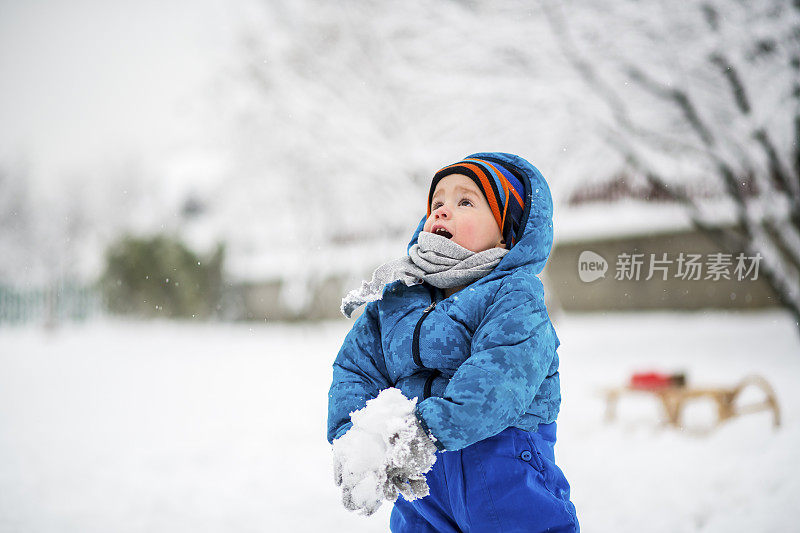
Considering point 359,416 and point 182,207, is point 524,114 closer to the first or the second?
point 359,416

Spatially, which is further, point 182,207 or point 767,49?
point 182,207

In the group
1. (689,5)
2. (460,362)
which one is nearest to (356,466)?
(460,362)

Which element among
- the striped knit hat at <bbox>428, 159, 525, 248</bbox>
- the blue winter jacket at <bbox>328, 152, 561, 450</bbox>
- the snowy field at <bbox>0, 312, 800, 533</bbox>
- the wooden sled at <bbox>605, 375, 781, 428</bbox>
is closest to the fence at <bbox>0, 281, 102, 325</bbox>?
the snowy field at <bbox>0, 312, 800, 533</bbox>

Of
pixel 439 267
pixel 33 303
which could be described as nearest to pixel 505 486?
pixel 439 267

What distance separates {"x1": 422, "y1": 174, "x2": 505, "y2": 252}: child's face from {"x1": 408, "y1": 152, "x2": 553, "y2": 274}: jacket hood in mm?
74

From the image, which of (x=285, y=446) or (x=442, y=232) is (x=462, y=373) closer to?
(x=442, y=232)

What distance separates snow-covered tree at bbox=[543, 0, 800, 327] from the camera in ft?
18.4

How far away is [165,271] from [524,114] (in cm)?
1115

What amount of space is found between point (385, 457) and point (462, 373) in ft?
0.71

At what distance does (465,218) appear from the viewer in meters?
1.43

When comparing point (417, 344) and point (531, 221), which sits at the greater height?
point (531, 221)

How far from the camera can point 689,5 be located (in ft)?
18.7

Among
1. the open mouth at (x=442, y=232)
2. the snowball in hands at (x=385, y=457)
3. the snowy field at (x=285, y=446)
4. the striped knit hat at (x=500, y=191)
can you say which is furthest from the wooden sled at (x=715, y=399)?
the snowball in hands at (x=385, y=457)

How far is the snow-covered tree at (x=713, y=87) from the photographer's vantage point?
5.61 meters
